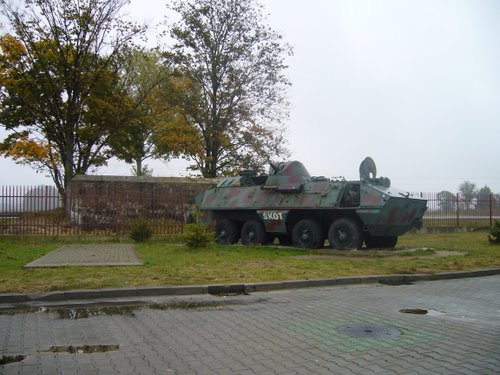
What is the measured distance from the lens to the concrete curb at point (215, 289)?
8047mm

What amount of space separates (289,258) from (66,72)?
743 inches

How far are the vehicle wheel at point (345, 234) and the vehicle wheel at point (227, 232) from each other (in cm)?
443

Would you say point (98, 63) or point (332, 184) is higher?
point (98, 63)

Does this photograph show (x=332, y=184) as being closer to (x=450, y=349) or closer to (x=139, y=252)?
(x=139, y=252)

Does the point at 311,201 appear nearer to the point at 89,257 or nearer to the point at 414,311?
the point at 89,257

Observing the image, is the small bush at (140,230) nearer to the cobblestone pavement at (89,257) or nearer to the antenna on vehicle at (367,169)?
the cobblestone pavement at (89,257)

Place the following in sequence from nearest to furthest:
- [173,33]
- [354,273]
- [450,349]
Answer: [450,349] → [354,273] → [173,33]

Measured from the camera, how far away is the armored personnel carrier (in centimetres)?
1514

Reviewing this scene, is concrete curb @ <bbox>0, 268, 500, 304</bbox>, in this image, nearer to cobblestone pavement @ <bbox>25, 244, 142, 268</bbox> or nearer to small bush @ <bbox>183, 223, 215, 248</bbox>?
cobblestone pavement @ <bbox>25, 244, 142, 268</bbox>

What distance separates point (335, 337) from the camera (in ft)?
19.0

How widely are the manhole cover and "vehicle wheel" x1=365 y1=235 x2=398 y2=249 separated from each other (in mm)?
10848

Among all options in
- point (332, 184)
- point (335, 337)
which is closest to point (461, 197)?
point (332, 184)

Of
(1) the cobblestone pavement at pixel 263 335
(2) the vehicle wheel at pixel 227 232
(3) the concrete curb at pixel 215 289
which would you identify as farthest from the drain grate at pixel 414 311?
(2) the vehicle wheel at pixel 227 232

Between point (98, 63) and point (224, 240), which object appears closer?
point (224, 240)
